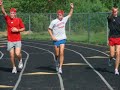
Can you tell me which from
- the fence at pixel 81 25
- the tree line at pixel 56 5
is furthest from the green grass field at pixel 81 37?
the tree line at pixel 56 5

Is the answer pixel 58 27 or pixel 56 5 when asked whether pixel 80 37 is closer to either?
pixel 56 5

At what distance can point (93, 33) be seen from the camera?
3475cm

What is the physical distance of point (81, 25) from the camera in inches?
1389

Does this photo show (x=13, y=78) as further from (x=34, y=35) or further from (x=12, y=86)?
(x=34, y=35)

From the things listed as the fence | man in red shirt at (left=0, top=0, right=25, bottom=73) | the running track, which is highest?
man in red shirt at (left=0, top=0, right=25, bottom=73)

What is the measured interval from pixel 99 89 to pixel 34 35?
96.9 feet

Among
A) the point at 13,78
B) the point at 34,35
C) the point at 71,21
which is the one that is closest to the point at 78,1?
the point at 34,35

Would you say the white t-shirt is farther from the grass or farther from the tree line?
the tree line

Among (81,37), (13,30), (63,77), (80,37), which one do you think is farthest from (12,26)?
(80,37)

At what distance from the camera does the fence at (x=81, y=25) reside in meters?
32.6

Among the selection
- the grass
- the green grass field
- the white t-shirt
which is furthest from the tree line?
the white t-shirt

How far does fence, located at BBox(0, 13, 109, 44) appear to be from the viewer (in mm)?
32562

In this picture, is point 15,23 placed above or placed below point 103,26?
above

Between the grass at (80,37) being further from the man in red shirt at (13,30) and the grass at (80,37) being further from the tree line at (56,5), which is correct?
the man in red shirt at (13,30)
